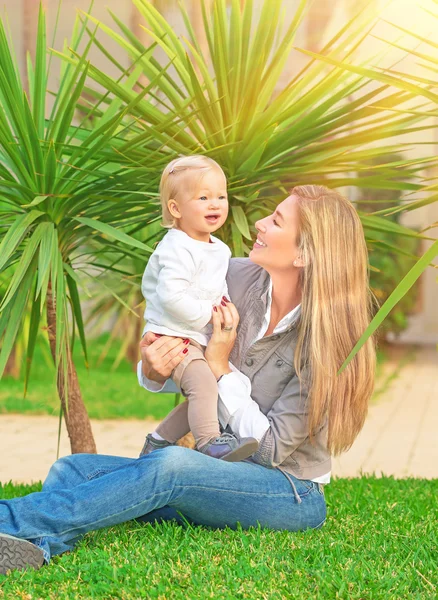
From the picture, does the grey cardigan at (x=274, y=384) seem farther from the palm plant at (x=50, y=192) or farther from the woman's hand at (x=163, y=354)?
the palm plant at (x=50, y=192)

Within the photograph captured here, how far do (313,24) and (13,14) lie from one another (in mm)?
5204

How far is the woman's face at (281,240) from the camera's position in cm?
285

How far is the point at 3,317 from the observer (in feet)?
10.4

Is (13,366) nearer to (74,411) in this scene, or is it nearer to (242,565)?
(74,411)

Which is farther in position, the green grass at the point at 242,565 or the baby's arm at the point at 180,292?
the baby's arm at the point at 180,292

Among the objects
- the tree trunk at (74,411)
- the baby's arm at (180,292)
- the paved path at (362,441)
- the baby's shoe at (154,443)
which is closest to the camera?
the baby's arm at (180,292)

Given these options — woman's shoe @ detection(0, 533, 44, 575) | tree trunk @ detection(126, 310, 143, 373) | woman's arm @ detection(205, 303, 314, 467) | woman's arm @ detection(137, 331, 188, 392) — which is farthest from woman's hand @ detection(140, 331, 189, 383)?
tree trunk @ detection(126, 310, 143, 373)

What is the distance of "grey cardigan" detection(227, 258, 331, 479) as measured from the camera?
109 inches

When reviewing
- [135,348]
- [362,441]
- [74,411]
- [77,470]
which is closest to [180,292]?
[77,470]

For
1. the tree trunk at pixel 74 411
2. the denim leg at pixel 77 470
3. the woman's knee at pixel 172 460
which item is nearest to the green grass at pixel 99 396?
the tree trunk at pixel 74 411

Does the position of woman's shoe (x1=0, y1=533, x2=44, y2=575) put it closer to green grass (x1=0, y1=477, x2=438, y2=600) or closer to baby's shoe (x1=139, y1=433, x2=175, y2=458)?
green grass (x1=0, y1=477, x2=438, y2=600)

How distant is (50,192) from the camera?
3.33 m

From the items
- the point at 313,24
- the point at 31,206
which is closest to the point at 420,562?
the point at 31,206

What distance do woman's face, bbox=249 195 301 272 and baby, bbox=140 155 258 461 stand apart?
0.19 m
